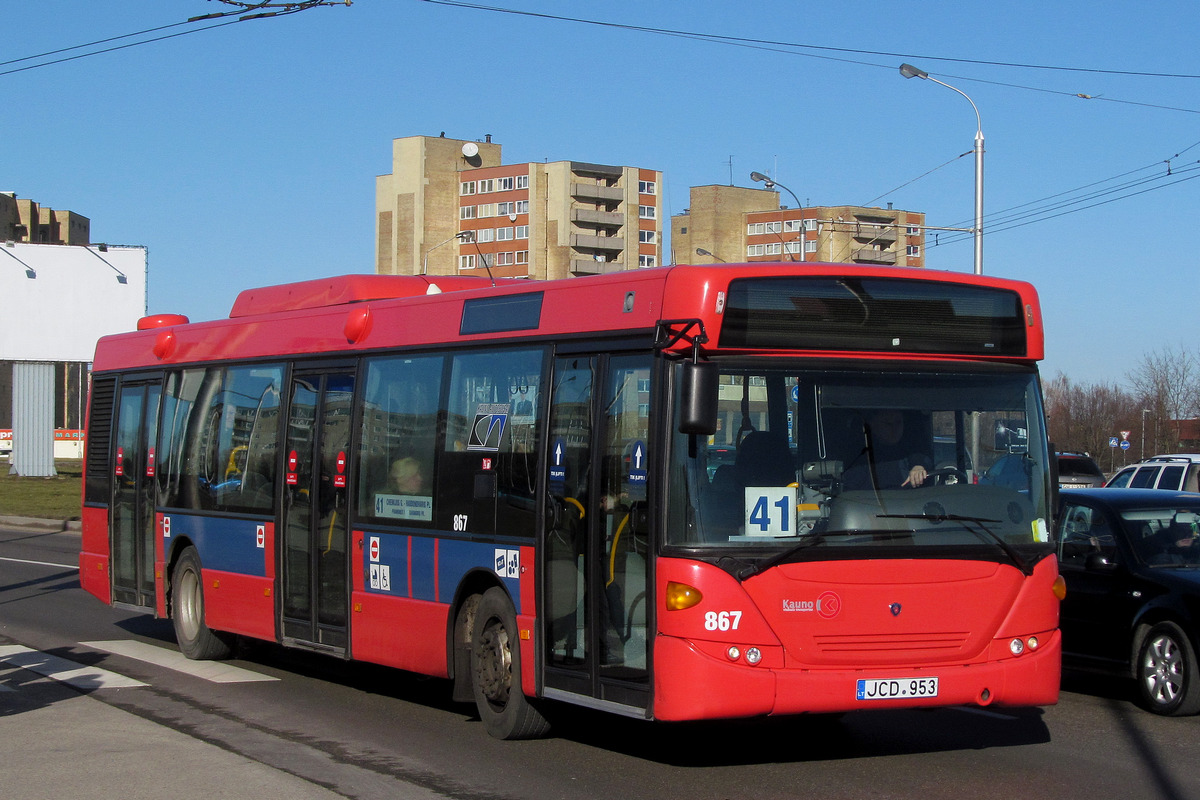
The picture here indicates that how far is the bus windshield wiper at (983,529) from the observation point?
24.1ft

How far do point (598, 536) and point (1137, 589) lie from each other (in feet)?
15.1

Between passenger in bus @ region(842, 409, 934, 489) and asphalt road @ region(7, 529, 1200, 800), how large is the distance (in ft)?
5.17

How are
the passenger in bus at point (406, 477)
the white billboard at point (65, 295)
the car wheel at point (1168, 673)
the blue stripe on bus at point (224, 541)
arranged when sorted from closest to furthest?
the car wheel at point (1168, 673) < the passenger in bus at point (406, 477) < the blue stripe on bus at point (224, 541) < the white billboard at point (65, 295)

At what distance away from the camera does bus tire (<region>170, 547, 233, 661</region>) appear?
1263 centimetres

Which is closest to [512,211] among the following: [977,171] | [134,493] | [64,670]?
[977,171]

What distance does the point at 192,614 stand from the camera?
1279 cm

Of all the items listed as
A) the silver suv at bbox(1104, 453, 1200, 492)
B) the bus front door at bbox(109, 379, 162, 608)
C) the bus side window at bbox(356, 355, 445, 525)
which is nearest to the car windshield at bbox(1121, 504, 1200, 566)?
the bus side window at bbox(356, 355, 445, 525)

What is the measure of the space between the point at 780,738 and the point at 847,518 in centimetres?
217

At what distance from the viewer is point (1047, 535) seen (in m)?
7.66

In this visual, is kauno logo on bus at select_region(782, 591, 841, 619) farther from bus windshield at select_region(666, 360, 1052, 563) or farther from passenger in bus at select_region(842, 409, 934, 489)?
passenger in bus at select_region(842, 409, 934, 489)

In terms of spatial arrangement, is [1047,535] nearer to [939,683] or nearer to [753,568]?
[939,683]

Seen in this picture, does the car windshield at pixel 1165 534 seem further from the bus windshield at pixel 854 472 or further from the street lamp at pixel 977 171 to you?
the street lamp at pixel 977 171

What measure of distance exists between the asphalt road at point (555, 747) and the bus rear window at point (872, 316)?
232cm

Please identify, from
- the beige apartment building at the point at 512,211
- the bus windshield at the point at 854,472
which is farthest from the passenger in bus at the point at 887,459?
the beige apartment building at the point at 512,211
